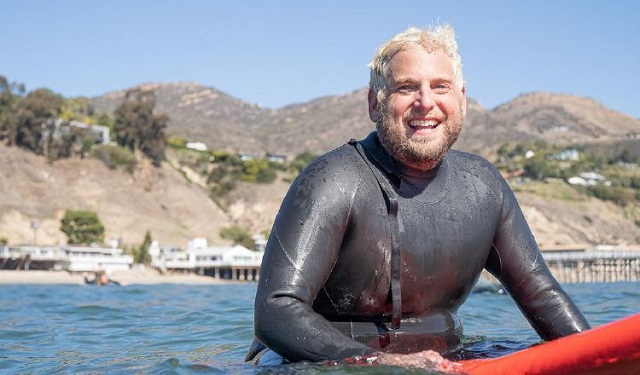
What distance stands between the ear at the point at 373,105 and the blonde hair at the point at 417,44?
3 centimetres

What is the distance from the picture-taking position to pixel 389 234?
162 inches

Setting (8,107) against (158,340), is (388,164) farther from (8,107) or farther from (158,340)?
(8,107)

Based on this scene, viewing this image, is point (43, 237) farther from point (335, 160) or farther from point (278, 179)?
point (335, 160)

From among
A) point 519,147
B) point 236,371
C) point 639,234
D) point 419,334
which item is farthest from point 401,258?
point 519,147

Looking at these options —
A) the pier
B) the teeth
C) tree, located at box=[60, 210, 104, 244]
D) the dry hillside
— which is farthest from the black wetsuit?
the dry hillside

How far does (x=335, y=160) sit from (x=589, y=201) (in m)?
121

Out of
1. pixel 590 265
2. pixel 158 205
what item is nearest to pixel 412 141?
pixel 590 265

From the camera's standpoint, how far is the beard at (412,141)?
4.11 meters

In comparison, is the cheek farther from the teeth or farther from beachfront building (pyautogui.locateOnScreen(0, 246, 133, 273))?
beachfront building (pyautogui.locateOnScreen(0, 246, 133, 273))

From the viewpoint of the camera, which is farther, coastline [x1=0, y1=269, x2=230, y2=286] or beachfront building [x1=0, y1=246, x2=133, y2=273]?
beachfront building [x1=0, y1=246, x2=133, y2=273]

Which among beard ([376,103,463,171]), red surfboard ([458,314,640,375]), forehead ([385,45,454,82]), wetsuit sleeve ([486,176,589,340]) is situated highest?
forehead ([385,45,454,82])

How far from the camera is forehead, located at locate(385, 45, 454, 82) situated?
13.3ft

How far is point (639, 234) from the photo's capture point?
114750 mm

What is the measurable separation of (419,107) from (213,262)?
65.7 m
